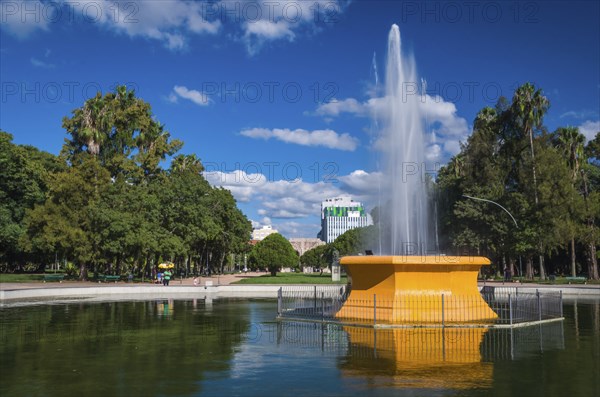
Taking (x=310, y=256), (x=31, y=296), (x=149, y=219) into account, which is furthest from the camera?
(x=310, y=256)

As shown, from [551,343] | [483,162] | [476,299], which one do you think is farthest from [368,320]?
[483,162]

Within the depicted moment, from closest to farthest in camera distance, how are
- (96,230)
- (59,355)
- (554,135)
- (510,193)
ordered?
(59,355)
(96,230)
(510,193)
(554,135)

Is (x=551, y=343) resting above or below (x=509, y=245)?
below

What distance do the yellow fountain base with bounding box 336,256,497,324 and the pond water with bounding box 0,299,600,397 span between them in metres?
1.51

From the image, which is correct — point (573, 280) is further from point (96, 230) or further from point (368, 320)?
point (96, 230)

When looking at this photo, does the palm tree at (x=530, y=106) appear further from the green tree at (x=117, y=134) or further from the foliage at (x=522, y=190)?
the green tree at (x=117, y=134)

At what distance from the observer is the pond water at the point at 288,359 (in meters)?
9.98

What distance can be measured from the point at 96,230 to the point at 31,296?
1702 centimetres

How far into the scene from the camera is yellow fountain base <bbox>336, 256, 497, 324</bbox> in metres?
18.8

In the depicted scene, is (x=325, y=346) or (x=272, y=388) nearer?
(x=272, y=388)

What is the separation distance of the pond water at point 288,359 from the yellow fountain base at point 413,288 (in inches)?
59.6

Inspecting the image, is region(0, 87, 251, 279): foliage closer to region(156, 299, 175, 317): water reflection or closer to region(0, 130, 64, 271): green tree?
region(0, 130, 64, 271): green tree

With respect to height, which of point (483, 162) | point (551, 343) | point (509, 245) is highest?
point (483, 162)

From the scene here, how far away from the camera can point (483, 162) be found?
6088cm
